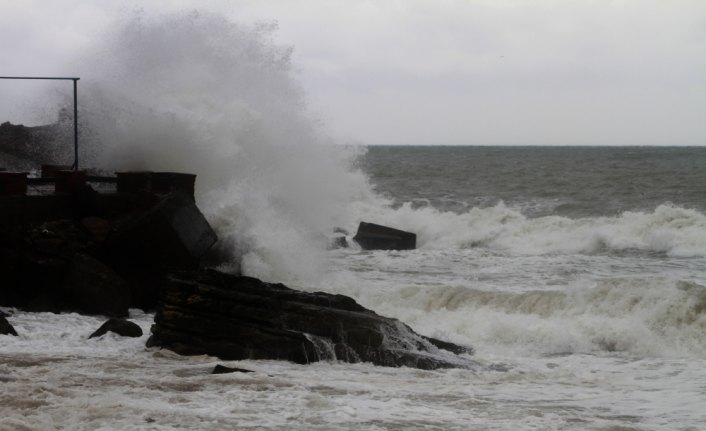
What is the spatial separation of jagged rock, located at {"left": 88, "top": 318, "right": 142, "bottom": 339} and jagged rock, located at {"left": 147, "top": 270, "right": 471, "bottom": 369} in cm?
32

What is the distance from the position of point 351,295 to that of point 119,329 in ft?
15.6

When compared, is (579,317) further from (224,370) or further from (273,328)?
(224,370)

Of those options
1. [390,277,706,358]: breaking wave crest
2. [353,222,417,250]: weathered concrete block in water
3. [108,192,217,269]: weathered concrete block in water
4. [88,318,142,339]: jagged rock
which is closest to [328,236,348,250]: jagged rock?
[353,222,417,250]: weathered concrete block in water

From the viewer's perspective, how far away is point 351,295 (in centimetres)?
1411

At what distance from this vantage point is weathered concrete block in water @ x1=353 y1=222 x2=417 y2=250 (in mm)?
21203

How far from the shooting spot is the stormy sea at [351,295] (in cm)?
752

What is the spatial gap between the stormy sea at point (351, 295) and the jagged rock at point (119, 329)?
0.12 m

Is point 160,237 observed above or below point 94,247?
above

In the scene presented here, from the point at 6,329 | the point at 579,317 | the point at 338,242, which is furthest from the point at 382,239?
the point at 6,329

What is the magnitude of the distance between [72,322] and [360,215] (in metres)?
21.1

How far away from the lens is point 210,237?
12.5 metres

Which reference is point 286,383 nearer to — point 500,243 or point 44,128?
point 44,128

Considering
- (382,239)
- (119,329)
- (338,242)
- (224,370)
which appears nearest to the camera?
(224,370)

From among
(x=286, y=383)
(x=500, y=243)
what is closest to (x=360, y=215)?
(x=500, y=243)
